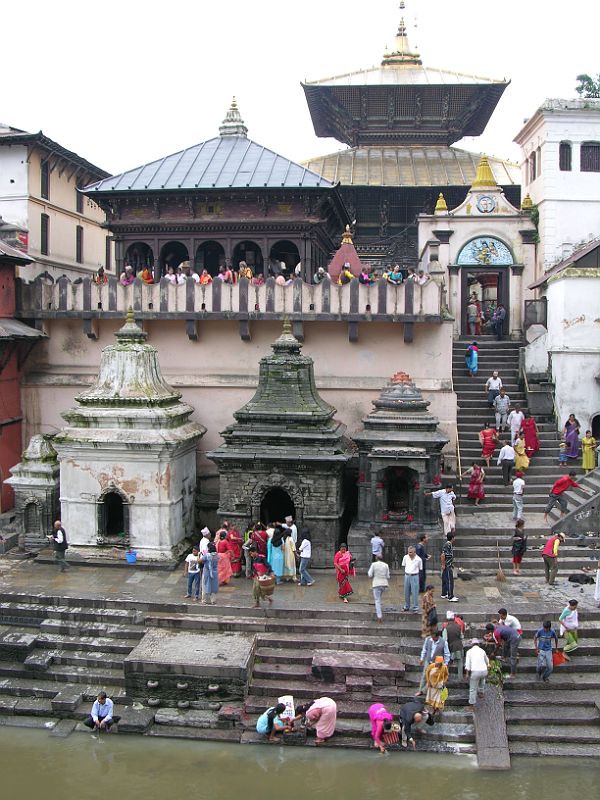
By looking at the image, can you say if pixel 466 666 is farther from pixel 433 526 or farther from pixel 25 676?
pixel 25 676

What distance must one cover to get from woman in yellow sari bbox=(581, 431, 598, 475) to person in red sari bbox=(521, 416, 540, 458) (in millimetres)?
1082

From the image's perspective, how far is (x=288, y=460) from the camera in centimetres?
1636

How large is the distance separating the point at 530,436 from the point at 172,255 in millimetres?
10170

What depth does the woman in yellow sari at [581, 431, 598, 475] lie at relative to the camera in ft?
62.2

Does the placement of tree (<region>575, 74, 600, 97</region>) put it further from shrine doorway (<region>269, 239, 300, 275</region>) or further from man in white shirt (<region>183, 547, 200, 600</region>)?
man in white shirt (<region>183, 547, 200, 600</region>)

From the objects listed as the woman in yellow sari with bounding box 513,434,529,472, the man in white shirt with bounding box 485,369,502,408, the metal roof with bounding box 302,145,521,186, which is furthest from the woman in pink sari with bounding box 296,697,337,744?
the metal roof with bounding box 302,145,521,186

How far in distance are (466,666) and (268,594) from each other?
12.1ft

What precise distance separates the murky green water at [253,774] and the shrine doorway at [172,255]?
1298 centimetres

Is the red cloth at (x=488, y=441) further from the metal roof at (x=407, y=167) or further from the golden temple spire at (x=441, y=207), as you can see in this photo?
the metal roof at (x=407, y=167)

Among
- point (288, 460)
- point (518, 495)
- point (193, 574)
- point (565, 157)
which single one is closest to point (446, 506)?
point (518, 495)

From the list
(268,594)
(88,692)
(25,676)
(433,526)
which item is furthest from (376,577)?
(25,676)

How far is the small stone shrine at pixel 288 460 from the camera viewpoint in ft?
53.8

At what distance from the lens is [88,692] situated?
12852mm

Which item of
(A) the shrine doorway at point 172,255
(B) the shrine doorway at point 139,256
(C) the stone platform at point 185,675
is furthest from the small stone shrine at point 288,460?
(B) the shrine doorway at point 139,256
